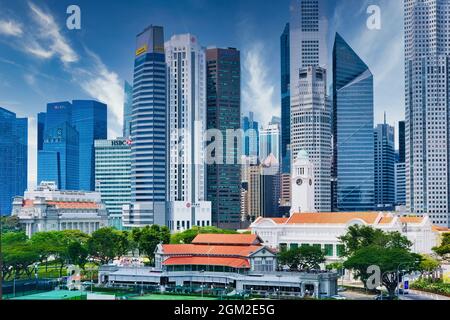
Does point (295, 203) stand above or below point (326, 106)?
below

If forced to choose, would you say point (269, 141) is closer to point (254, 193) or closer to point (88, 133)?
point (254, 193)

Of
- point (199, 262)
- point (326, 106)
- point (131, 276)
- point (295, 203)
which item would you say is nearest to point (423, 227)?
point (295, 203)

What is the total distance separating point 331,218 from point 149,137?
630 cm

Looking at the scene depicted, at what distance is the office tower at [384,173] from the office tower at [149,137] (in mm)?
5596

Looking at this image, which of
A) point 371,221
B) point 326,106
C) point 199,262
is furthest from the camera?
point 326,106

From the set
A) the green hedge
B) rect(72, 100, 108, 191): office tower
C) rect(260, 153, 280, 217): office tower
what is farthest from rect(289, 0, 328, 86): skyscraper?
the green hedge

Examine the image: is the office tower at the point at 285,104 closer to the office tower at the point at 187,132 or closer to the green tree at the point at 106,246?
the office tower at the point at 187,132

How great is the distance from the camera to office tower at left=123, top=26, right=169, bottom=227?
16.2 metres

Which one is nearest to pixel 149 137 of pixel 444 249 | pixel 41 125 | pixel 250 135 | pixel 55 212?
pixel 41 125

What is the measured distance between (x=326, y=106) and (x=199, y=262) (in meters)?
12.0

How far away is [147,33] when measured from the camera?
48.3ft

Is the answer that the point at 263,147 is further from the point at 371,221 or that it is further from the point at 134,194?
the point at 134,194

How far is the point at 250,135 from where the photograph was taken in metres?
13.6

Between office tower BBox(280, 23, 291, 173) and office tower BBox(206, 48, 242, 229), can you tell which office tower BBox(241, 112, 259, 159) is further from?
office tower BBox(280, 23, 291, 173)
